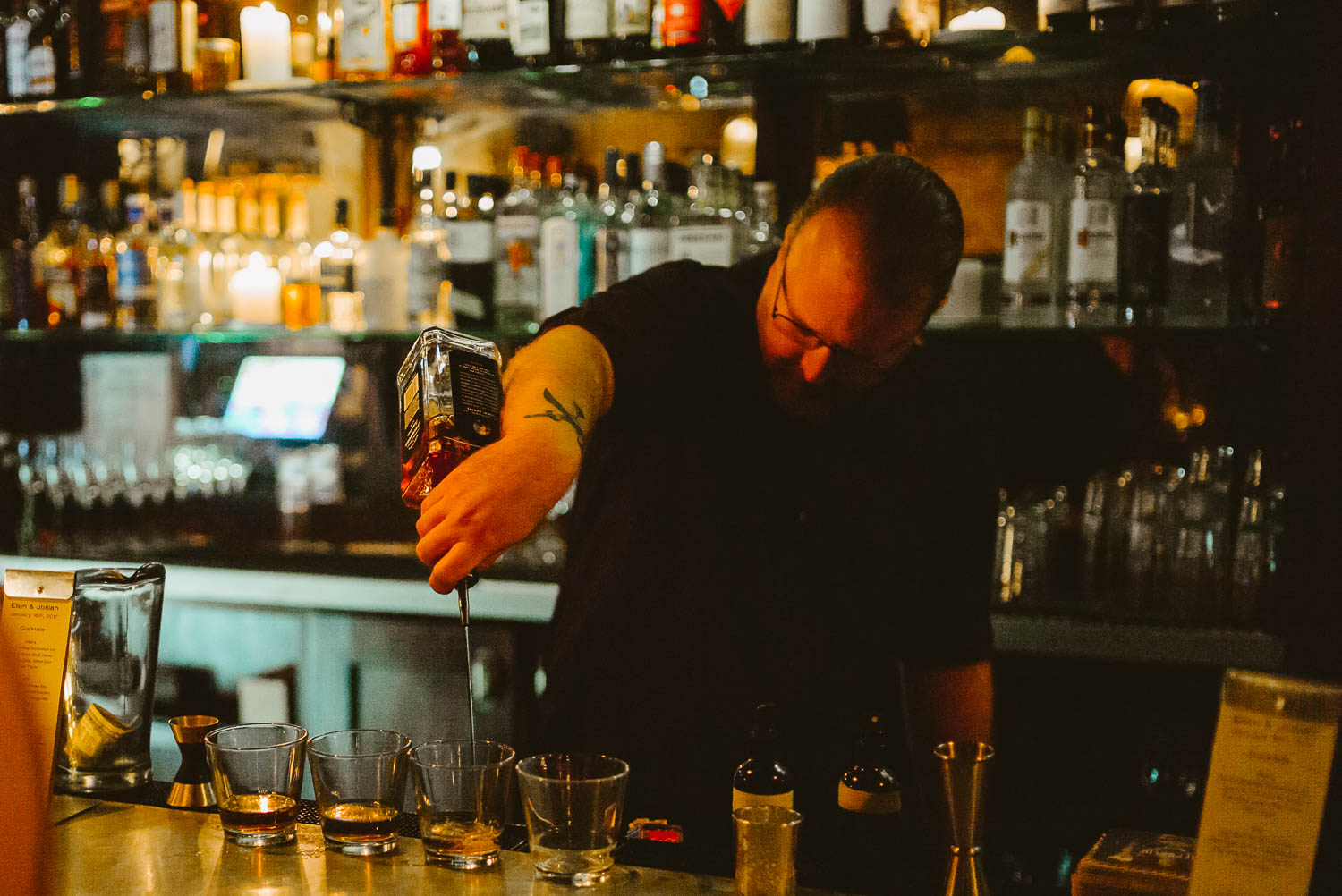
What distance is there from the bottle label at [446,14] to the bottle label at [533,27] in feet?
0.50

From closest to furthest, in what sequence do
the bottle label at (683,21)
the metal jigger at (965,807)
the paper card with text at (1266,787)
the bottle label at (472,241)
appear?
1. the paper card with text at (1266,787)
2. the metal jigger at (965,807)
3. the bottle label at (683,21)
4. the bottle label at (472,241)

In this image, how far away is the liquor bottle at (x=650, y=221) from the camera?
2270 millimetres

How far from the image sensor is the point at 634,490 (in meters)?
1.60

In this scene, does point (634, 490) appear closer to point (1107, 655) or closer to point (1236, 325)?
point (1107, 655)

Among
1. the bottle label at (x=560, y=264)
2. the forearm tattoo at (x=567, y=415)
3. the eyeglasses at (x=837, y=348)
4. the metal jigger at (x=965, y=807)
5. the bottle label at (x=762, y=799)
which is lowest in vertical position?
the bottle label at (x=762, y=799)

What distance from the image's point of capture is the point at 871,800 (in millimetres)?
1123

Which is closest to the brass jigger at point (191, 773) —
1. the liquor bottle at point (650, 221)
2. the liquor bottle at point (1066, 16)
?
the liquor bottle at point (650, 221)

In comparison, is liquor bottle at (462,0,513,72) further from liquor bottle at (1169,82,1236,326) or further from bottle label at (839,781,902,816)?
bottle label at (839,781,902,816)

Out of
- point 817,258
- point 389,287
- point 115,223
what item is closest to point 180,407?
point 115,223

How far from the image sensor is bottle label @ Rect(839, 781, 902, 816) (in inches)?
44.3

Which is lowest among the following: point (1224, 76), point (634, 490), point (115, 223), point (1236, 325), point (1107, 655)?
point (1107, 655)

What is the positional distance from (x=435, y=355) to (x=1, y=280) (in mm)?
A: 2390

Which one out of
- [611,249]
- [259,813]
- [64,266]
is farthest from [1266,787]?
[64,266]

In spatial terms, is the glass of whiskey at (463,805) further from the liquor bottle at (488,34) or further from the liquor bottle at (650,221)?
the liquor bottle at (488,34)
